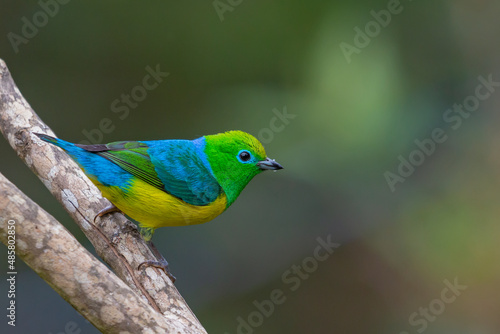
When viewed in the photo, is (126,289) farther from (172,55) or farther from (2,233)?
(172,55)

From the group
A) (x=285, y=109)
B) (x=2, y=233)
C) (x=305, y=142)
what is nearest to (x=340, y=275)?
(x=305, y=142)

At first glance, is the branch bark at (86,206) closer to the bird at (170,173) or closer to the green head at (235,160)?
the bird at (170,173)

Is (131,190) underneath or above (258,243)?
above

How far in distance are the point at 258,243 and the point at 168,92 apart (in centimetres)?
209

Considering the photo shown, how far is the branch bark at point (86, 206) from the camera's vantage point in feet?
10.9

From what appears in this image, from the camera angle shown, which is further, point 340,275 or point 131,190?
point 340,275

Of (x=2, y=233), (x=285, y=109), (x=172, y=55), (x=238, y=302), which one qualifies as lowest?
(x=238, y=302)

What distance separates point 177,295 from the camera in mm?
3305

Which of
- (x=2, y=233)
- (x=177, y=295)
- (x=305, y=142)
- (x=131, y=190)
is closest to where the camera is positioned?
(x=2, y=233)

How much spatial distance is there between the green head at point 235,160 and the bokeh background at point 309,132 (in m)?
1.81

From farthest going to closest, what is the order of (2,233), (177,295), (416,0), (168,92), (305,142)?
(168,92), (416,0), (305,142), (177,295), (2,233)

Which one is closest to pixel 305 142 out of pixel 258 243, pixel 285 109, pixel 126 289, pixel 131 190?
pixel 285 109

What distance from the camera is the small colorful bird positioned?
3.69m

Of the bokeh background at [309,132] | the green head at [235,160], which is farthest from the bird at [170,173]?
the bokeh background at [309,132]
